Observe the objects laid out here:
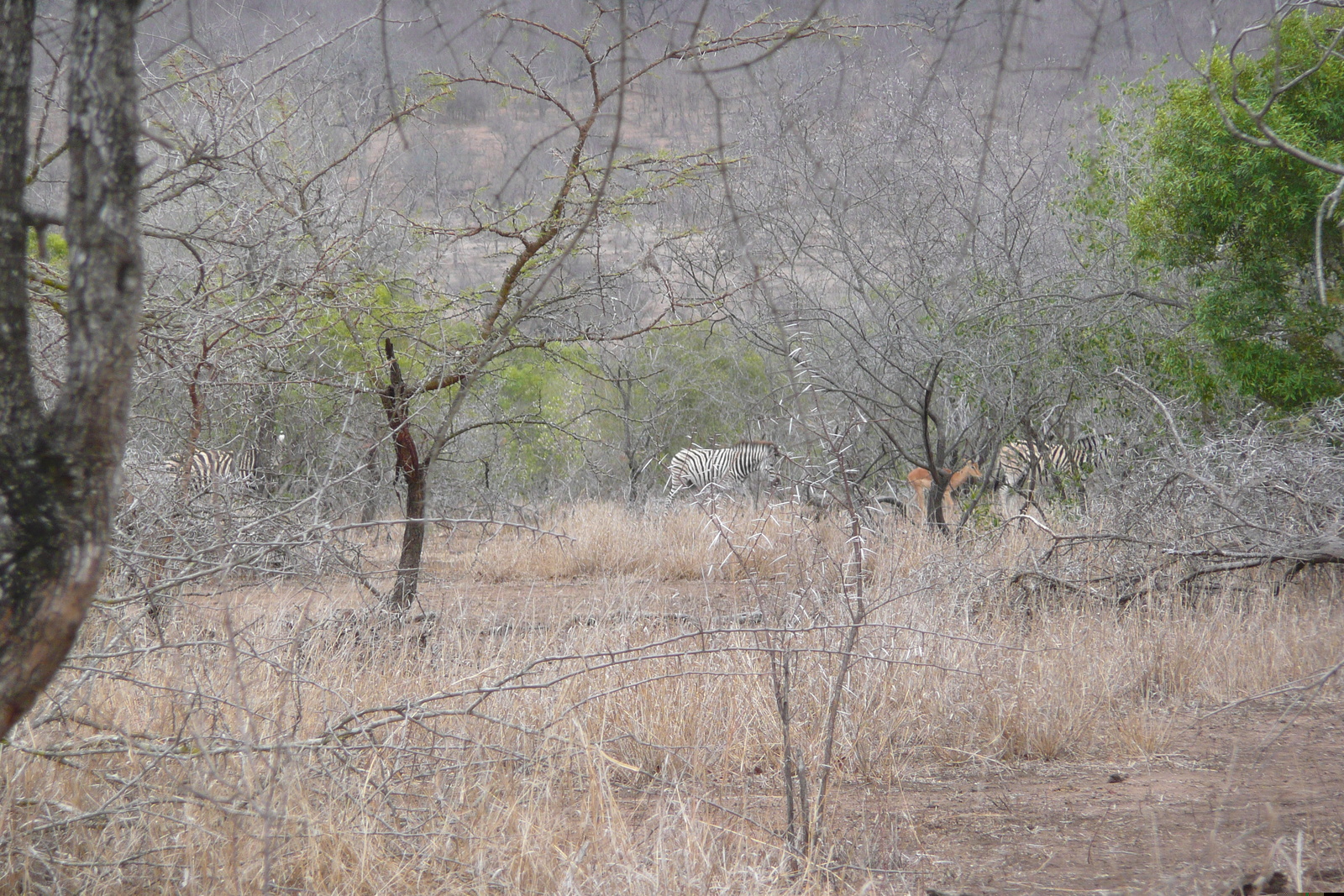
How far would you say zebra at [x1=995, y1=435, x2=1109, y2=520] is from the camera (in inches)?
436

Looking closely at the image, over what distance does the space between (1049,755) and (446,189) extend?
662 centimetres

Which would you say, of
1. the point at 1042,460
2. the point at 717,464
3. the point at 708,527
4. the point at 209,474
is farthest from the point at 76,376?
the point at 717,464

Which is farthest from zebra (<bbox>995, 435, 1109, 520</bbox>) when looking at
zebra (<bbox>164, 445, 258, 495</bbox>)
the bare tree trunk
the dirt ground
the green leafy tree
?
the bare tree trunk

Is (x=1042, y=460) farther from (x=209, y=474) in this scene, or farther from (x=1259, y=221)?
(x=209, y=474)

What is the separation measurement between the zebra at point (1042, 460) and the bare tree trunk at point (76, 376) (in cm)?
970

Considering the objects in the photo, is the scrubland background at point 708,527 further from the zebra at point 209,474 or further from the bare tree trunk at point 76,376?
the bare tree trunk at point 76,376

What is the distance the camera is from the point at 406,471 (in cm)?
736

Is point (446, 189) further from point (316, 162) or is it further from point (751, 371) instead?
point (751, 371)

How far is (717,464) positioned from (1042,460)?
6251mm

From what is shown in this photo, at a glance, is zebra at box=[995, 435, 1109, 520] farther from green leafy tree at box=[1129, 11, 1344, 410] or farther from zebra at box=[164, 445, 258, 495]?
zebra at box=[164, 445, 258, 495]

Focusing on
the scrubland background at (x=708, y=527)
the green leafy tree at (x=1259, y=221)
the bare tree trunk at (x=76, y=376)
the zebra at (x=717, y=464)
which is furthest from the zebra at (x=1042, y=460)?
the bare tree trunk at (x=76, y=376)

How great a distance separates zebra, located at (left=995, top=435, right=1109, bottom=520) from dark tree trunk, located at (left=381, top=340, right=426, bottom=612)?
5979 mm

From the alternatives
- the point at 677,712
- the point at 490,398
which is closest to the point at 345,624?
the point at 677,712

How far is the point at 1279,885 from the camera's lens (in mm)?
2844
